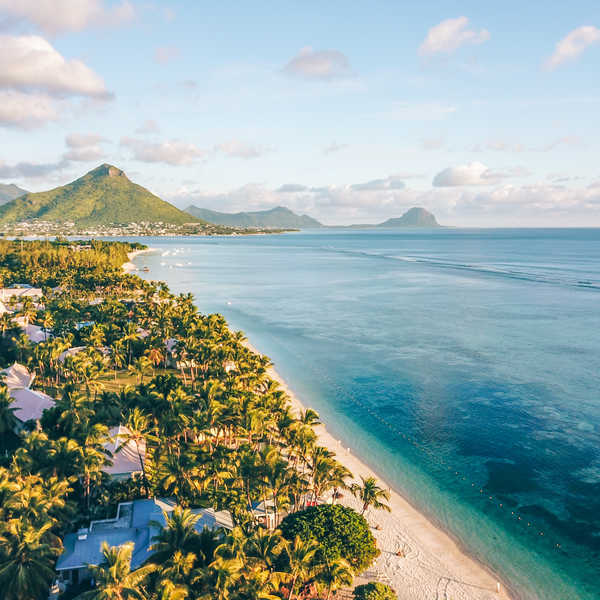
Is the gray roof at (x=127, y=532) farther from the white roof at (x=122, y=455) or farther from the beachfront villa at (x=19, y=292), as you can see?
the beachfront villa at (x=19, y=292)

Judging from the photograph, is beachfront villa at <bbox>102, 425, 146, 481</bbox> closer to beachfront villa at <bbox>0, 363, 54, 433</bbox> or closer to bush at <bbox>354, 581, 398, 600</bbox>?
beachfront villa at <bbox>0, 363, 54, 433</bbox>

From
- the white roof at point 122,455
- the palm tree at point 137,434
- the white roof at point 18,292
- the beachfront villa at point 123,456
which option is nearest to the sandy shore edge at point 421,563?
the palm tree at point 137,434

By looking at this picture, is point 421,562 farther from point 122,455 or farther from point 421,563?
point 122,455

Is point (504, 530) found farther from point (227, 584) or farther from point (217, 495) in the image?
point (227, 584)

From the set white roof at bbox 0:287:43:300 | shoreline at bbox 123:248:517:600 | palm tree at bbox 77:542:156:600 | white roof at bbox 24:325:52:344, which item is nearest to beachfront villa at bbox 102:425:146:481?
palm tree at bbox 77:542:156:600

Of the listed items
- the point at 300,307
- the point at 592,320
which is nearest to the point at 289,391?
the point at 300,307
